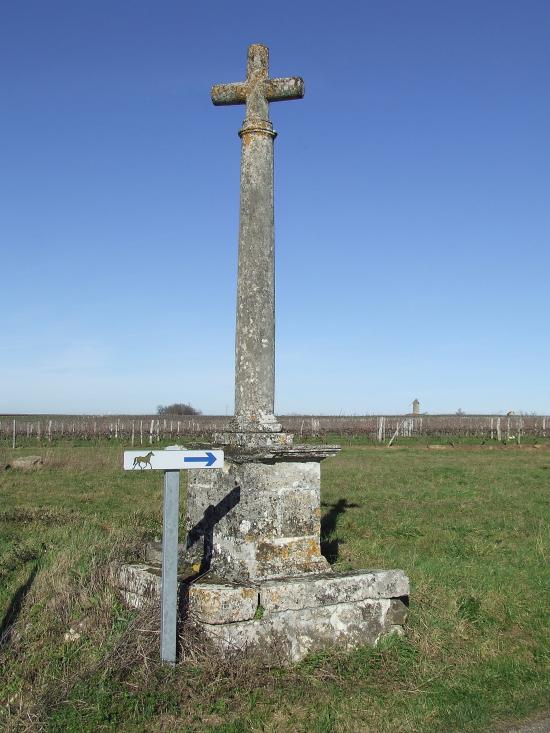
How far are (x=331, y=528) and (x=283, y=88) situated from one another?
6268mm

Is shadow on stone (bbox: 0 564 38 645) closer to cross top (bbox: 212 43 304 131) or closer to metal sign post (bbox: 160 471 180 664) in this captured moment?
metal sign post (bbox: 160 471 180 664)

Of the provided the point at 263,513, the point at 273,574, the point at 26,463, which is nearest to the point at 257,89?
the point at 263,513

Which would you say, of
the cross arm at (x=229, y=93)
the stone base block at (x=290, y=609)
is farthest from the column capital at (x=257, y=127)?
the stone base block at (x=290, y=609)

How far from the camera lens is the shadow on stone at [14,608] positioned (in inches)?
224

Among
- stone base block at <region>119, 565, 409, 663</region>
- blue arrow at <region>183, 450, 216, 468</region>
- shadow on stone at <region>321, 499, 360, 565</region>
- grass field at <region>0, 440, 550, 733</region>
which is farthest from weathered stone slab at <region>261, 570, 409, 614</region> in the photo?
shadow on stone at <region>321, 499, 360, 565</region>

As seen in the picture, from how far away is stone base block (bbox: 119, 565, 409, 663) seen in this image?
504cm

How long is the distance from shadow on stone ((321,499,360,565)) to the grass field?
0.24 ft

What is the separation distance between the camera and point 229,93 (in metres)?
6.55

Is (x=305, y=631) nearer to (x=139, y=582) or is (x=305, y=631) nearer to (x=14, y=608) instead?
(x=139, y=582)

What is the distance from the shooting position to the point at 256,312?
6133 millimetres

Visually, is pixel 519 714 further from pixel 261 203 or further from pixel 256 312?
pixel 261 203

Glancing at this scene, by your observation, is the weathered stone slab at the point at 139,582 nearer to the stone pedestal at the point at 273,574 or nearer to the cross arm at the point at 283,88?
the stone pedestal at the point at 273,574

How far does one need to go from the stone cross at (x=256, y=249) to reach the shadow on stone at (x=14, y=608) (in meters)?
2.46

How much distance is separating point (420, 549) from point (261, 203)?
511 cm
